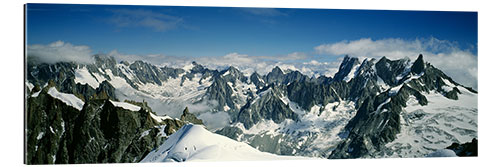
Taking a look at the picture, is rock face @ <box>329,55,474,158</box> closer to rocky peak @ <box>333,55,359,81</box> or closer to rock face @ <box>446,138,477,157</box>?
rocky peak @ <box>333,55,359,81</box>

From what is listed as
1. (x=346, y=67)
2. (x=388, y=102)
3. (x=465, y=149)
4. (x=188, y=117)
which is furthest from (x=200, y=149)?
(x=465, y=149)

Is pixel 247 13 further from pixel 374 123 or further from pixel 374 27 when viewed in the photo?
Answer: pixel 374 123

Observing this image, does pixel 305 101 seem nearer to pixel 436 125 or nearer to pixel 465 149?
pixel 436 125

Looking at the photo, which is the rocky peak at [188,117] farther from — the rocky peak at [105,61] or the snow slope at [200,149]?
the rocky peak at [105,61]

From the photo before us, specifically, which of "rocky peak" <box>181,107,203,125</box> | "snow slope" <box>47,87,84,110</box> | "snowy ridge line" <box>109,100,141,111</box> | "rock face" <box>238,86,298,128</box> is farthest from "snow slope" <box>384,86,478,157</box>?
"snow slope" <box>47,87,84,110</box>

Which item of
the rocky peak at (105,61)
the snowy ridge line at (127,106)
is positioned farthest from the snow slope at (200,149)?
the rocky peak at (105,61)

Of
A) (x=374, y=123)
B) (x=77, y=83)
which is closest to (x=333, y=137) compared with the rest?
(x=374, y=123)
